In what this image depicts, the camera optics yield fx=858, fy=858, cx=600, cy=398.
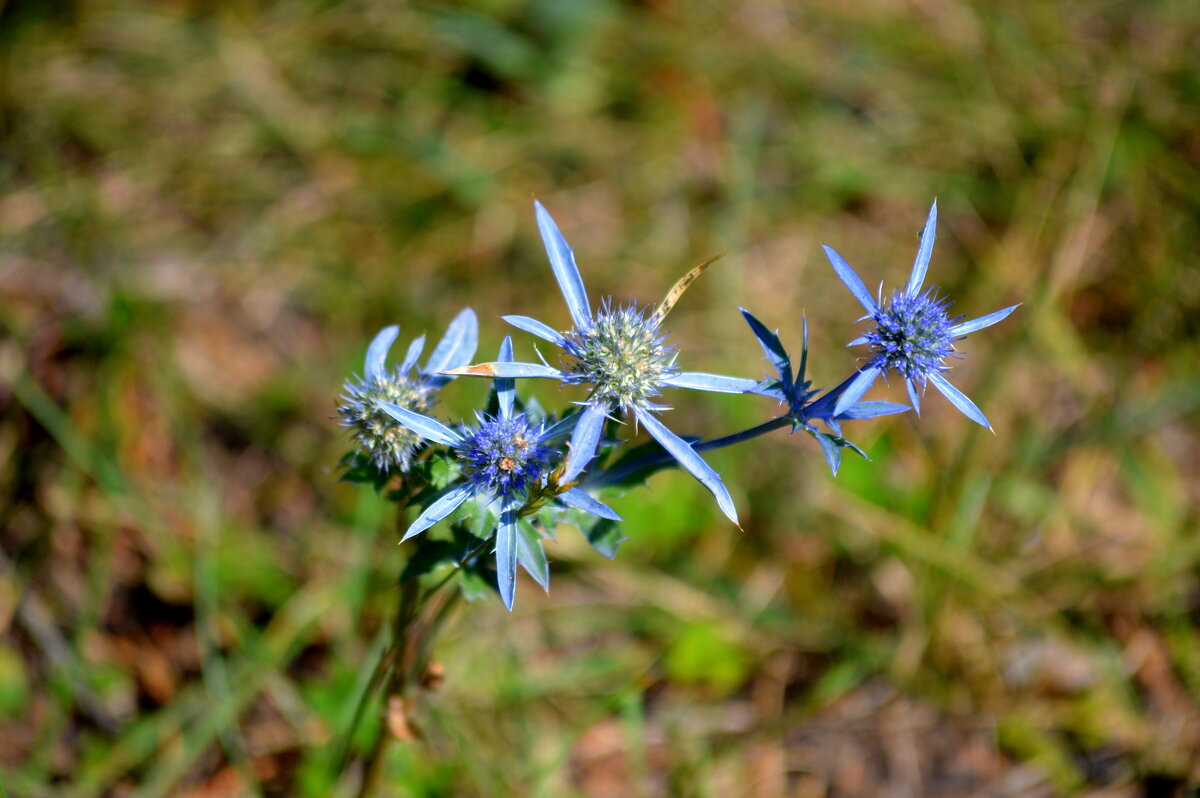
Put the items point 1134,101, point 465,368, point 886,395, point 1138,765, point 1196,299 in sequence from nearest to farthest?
1. point 465,368
2. point 1138,765
3. point 886,395
4. point 1196,299
5. point 1134,101

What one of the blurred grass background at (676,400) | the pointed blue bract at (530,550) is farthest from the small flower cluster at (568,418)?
the blurred grass background at (676,400)

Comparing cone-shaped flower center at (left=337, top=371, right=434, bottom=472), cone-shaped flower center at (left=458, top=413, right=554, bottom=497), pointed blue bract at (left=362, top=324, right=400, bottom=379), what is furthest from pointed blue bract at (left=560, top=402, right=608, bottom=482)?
pointed blue bract at (left=362, top=324, right=400, bottom=379)

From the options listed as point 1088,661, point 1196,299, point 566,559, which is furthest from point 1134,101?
point 566,559

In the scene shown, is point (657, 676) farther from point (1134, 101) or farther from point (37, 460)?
point (1134, 101)

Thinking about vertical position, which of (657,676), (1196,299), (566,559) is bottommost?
(657,676)

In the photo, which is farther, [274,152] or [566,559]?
[274,152]

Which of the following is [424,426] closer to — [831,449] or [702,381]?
[702,381]
